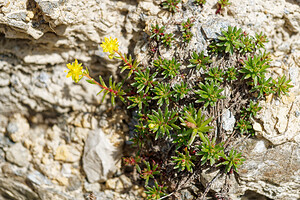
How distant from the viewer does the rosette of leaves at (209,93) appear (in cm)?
477

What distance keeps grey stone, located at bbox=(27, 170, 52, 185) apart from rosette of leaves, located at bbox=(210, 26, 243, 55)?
4480mm

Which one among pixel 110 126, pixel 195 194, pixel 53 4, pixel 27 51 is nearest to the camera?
pixel 53 4

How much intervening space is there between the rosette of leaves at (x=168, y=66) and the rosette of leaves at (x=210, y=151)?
130 centimetres

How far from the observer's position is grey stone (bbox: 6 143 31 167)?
6115 millimetres

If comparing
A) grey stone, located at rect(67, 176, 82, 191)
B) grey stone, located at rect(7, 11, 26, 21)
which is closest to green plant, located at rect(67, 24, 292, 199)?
grey stone, located at rect(7, 11, 26, 21)

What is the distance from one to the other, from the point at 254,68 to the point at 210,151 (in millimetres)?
1664

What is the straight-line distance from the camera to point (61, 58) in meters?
5.80

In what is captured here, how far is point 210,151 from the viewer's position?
4.70 m

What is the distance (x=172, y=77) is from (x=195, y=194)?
2239 mm

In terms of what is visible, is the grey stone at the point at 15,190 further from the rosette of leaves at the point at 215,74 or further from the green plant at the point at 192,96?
the rosette of leaves at the point at 215,74

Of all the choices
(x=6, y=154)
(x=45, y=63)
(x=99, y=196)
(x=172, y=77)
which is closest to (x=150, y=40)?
(x=172, y=77)

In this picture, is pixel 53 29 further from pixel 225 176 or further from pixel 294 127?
pixel 294 127

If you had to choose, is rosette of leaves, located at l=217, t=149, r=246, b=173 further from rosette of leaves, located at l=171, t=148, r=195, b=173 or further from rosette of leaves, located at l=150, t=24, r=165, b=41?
rosette of leaves, located at l=150, t=24, r=165, b=41

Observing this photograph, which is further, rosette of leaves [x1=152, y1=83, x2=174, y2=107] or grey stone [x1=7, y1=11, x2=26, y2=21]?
rosette of leaves [x1=152, y1=83, x2=174, y2=107]
